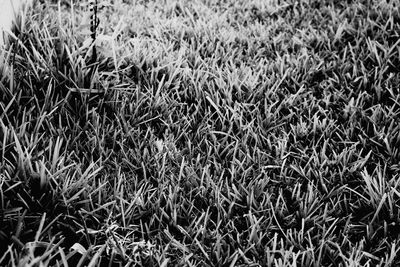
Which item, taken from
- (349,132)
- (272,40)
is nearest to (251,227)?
(349,132)

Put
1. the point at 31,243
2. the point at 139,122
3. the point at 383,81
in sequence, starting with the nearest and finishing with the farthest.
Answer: the point at 31,243 → the point at 139,122 → the point at 383,81

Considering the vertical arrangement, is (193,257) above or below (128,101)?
below

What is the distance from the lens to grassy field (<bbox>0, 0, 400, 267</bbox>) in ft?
4.00

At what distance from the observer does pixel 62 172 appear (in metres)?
1.34

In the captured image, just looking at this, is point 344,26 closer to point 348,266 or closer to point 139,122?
point 139,122

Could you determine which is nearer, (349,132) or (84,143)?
(84,143)

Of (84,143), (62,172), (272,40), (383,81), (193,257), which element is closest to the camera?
(193,257)

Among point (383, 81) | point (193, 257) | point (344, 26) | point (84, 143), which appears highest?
point (344, 26)

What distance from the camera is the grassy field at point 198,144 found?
1220mm

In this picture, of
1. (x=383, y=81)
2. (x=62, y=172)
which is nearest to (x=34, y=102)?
(x=62, y=172)

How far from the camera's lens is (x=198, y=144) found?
1525 mm

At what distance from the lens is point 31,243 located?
110 centimetres

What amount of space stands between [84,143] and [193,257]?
0.56 meters

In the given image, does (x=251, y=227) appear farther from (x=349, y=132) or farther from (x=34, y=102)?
(x=34, y=102)
